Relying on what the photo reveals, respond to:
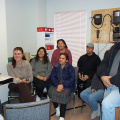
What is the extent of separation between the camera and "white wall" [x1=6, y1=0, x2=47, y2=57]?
423cm

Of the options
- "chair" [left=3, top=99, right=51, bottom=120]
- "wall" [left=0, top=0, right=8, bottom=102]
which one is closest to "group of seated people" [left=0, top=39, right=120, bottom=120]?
"wall" [left=0, top=0, right=8, bottom=102]

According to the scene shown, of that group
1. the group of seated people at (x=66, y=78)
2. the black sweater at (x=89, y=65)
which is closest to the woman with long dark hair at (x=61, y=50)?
the group of seated people at (x=66, y=78)

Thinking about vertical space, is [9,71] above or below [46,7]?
below

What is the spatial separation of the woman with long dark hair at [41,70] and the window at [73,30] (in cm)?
138

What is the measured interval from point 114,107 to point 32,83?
1910mm

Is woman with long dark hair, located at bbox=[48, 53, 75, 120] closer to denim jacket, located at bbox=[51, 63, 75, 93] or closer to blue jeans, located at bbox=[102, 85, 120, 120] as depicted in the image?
denim jacket, located at bbox=[51, 63, 75, 93]

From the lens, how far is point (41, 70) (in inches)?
135

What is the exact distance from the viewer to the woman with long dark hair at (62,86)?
269cm

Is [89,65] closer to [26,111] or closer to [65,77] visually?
[65,77]

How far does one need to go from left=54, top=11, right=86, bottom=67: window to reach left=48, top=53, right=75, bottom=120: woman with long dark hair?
1657 millimetres

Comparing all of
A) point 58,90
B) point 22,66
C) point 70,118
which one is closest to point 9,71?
point 22,66

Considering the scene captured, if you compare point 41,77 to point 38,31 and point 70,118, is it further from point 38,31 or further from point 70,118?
point 38,31

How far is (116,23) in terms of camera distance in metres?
3.90

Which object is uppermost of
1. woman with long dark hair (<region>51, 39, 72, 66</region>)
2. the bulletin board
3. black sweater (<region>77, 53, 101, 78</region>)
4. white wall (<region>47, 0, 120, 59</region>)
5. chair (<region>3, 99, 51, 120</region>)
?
white wall (<region>47, 0, 120, 59</region>)
